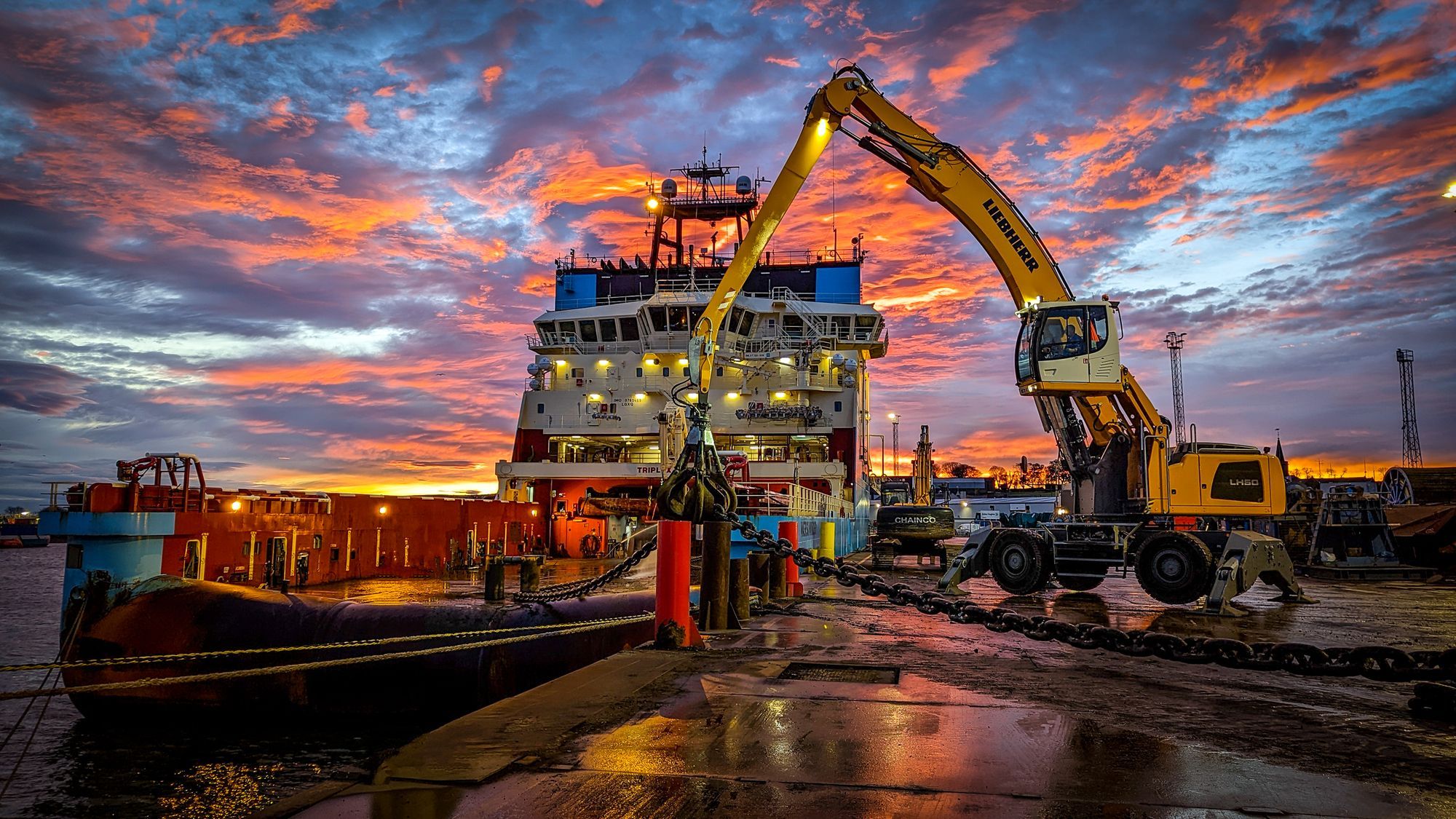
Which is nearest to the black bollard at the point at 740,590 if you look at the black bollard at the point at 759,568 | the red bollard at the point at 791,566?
the black bollard at the point at 759,568

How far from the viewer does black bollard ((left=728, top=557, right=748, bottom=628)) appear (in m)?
9.74

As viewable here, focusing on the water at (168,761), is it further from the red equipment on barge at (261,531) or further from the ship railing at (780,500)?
the ship railing at (780,500)

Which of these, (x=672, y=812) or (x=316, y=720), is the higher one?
(x=672, y=812)

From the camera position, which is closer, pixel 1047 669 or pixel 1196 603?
pixel 1047 669

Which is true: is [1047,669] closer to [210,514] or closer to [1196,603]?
[1196,603]

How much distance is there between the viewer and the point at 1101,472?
49.3 ft

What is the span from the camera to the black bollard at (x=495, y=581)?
11.0 metres

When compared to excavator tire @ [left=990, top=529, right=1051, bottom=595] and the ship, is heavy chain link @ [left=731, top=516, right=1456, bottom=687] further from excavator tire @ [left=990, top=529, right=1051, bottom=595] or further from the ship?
excavator tire @ [left=990, top=529, right=1051, bottom=595]

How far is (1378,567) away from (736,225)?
3173 centimetres

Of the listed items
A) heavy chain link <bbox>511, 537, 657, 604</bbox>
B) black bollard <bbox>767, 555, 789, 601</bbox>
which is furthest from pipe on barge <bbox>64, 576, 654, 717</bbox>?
black bollard <bbox>767, 555, 789, 601</bbox>

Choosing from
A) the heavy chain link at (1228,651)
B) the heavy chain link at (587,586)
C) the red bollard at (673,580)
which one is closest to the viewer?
the heavy chain link at (1228,651)

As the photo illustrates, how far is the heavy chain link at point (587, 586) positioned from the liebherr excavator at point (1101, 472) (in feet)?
12.7

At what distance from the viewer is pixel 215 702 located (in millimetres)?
8570

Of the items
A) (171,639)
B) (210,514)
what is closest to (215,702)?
(171,639)
